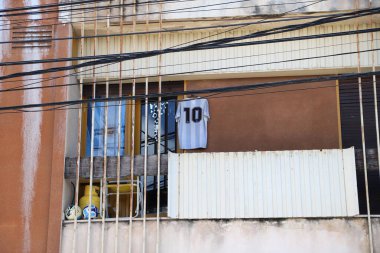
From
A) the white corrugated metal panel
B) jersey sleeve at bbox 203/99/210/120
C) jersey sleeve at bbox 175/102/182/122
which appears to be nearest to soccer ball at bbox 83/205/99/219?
the white corrugated metal panel

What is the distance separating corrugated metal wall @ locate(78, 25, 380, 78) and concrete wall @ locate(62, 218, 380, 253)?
10.5 ft

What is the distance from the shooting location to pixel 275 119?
12.9 metres

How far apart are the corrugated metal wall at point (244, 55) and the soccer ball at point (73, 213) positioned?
9.32 ft

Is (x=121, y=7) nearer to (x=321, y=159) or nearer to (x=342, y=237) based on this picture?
(x=321, y=159)

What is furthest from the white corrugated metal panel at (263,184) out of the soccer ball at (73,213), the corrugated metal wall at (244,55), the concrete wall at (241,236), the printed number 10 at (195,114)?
the corrugated metal wall at (244,55)

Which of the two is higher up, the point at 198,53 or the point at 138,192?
the point at 198,53

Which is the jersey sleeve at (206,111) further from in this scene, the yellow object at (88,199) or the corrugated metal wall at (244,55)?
the yellow object at (88,199)

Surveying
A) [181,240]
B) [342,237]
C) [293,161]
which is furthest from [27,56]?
[342,237]

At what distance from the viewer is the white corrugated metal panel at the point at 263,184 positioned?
1129 centimetres

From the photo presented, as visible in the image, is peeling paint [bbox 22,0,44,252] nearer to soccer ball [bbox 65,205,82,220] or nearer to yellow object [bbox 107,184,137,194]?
soccer ball [bbox 65,205,82,220]

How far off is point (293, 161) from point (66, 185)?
4.36 meters

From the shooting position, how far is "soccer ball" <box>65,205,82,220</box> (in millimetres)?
11773

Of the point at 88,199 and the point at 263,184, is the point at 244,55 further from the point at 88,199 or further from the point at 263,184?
the point at 88,199

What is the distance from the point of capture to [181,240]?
11.5 m
